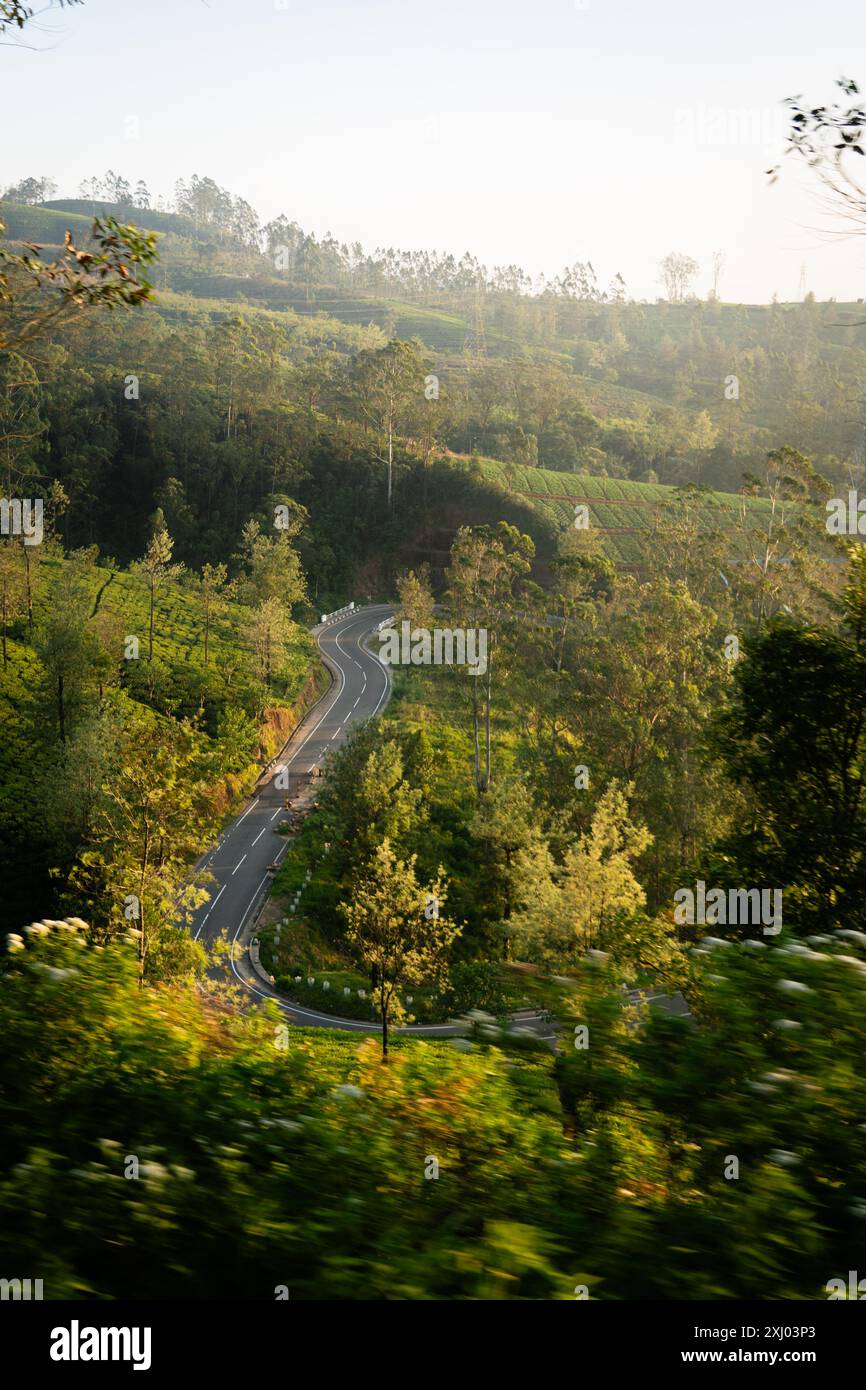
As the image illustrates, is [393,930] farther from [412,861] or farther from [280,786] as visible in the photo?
[280,786]

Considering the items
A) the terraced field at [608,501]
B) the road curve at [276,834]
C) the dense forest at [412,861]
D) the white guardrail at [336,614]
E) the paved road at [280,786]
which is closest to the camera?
the dense forest at [412,861]

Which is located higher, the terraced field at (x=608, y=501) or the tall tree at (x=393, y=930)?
the terraced field at (x=608, y=501)

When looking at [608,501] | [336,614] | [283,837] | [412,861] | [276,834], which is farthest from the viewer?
[608,501]

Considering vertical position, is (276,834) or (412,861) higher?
(412,861)

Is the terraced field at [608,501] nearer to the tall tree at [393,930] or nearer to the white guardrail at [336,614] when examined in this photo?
the white guardrail at [336,614]

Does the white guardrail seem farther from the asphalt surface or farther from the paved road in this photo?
the asphalt surface

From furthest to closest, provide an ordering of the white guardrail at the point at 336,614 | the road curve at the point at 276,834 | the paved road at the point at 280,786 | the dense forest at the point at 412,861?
the white guardrail at the point at 336,614, the paved road at the point at 280,786, the road curve at the point at 276,834, the dense forest at the point at 412,861

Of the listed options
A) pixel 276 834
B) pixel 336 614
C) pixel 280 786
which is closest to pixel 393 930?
pixel 276 834

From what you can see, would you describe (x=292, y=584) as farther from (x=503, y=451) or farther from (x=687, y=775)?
(x=503, y=451)

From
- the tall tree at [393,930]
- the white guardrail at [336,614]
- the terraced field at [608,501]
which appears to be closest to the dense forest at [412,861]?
the tall tree at [393,930]

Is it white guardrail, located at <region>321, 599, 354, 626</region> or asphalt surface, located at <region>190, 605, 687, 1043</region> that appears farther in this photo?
white guardrail, located at <region>321, 599, 354, 626</region>

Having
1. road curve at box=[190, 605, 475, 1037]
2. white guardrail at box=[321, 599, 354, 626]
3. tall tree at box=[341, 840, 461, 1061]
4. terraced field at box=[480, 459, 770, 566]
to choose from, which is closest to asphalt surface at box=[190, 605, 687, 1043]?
road curve at box=[190, 605, 475, 1037]

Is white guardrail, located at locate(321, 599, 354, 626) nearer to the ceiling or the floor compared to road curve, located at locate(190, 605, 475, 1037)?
nearer to the ceiling

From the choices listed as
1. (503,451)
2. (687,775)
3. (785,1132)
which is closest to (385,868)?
(687,775)
